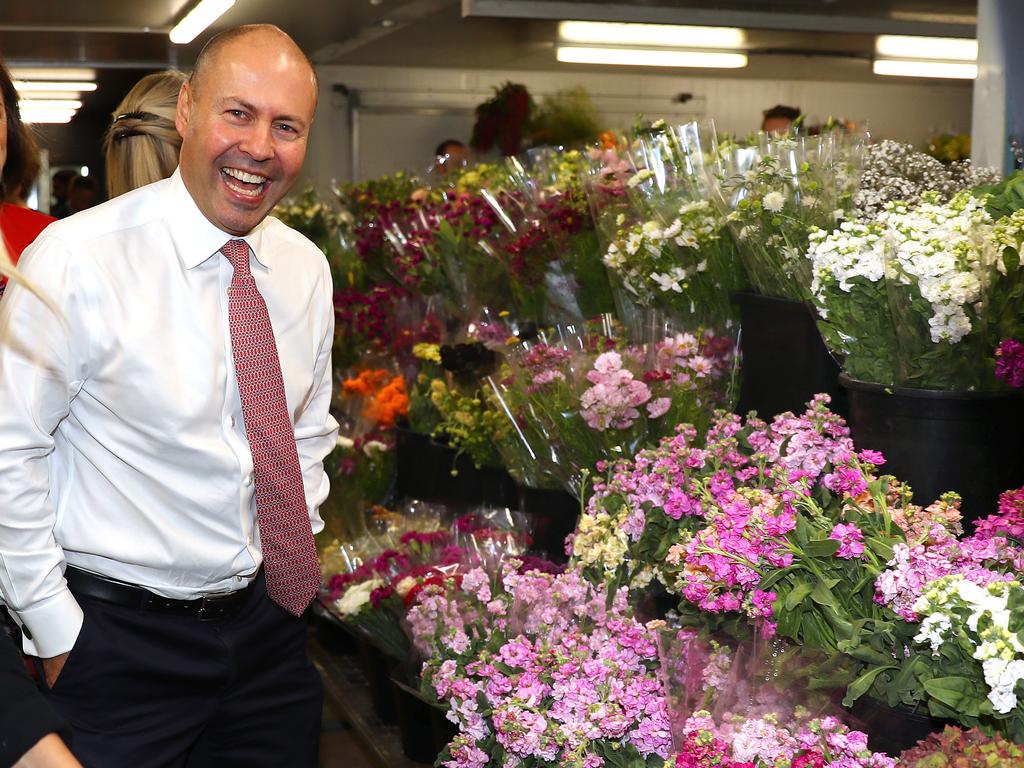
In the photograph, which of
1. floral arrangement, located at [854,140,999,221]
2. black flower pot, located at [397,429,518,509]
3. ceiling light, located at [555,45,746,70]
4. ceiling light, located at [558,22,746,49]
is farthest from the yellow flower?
ceiling light, located at [555,45,746,70]

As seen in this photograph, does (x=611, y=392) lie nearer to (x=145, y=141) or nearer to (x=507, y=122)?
(x=145, y=141)

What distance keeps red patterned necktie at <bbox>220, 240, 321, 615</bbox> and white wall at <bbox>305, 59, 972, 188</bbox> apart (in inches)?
373

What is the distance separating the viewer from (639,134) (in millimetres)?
2898

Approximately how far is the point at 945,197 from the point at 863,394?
3.05ft

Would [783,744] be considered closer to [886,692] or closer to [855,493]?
[886,692]

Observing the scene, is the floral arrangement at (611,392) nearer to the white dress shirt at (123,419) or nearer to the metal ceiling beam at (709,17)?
the white dress shirt at (123,419)

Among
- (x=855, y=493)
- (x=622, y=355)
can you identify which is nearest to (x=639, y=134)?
(x=622, y=355)

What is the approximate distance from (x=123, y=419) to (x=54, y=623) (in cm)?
32

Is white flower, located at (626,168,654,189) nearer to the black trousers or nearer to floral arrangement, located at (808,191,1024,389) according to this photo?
floral arrangement, located at (808,191,1024,389)

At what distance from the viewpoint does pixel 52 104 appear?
1288 cm

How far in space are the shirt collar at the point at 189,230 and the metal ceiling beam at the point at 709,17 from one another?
415 centimetres

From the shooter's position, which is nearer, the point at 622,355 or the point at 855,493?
the point at 855,493

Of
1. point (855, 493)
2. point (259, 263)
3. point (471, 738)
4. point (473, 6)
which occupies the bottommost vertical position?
point (471, 738)

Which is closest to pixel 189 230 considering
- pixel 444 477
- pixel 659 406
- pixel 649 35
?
pixel 659 406
